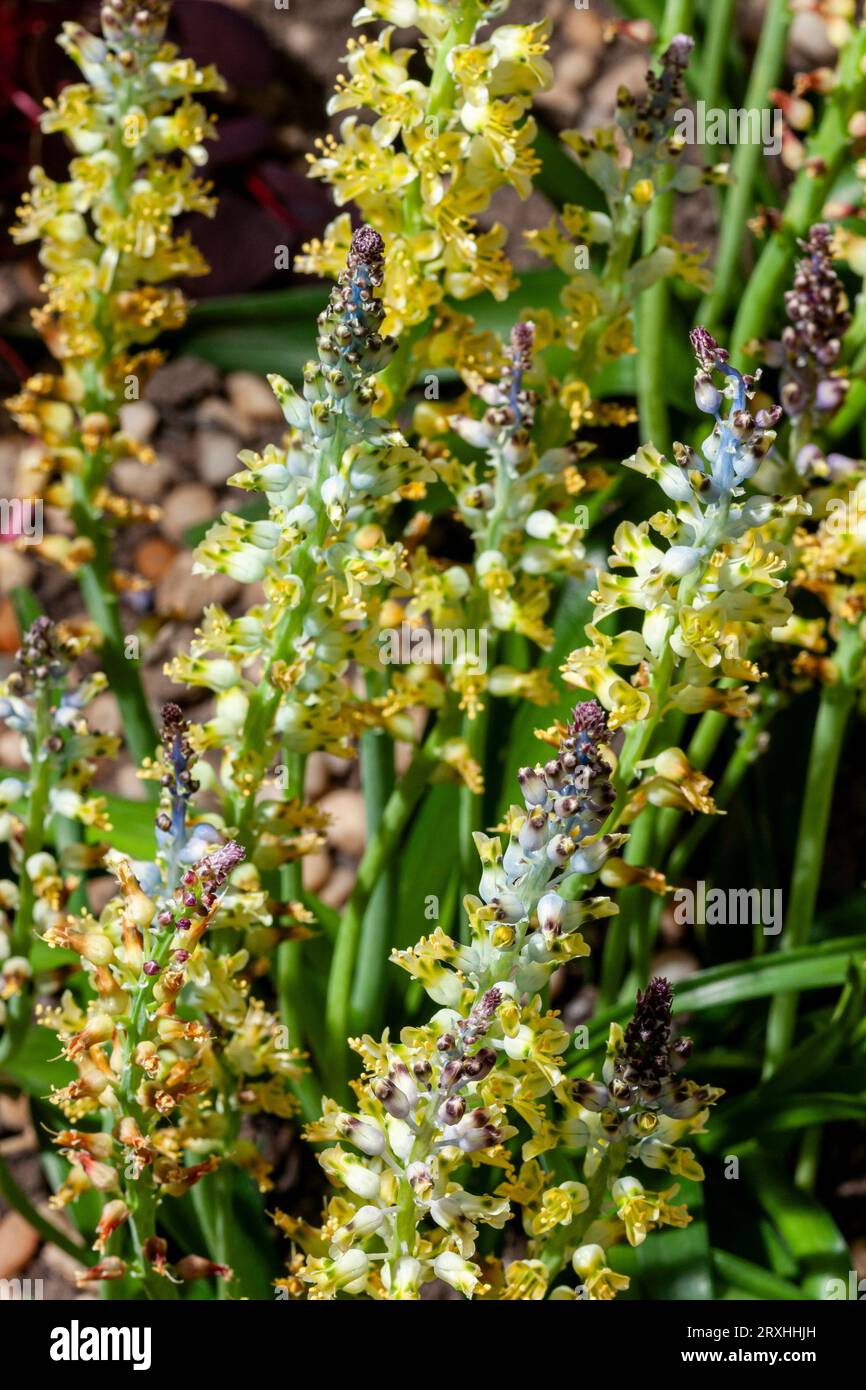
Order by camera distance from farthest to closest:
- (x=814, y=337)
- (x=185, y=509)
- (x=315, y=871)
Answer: (x=185, y=509) < (x=315, y=871) < (x=814, y=337)

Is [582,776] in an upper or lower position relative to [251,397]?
lower

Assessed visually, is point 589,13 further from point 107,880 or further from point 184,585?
point 107,880

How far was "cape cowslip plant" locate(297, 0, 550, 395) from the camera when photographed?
107 cm

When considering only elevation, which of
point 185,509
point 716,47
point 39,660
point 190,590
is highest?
point 716,47

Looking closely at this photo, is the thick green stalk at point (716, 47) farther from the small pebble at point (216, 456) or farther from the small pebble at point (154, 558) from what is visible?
the small pebble at point (154, 558)

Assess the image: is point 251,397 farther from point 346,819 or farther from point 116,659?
point 116,659

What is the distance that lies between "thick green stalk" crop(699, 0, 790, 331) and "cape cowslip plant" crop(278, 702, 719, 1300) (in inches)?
36.8

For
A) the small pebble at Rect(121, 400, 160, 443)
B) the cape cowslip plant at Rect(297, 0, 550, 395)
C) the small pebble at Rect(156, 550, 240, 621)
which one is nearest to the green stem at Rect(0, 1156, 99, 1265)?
the cape cowslip plant at Rect(297, 0, 550, 395)

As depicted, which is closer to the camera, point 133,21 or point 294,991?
point 133,21

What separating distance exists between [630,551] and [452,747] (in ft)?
1.04

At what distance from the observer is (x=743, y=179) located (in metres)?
1.72

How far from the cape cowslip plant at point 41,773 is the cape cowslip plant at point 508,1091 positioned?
0.31 meters

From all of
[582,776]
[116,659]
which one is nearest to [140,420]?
[116,659]

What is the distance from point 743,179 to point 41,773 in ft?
3.36
